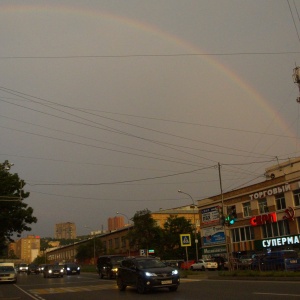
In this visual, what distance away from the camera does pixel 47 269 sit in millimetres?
47469

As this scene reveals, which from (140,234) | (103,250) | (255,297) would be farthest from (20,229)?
(103,250)

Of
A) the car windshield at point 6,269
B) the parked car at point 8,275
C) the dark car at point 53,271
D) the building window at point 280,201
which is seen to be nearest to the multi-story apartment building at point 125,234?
the building window at point 280,201

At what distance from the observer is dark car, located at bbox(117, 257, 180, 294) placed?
1854 cm

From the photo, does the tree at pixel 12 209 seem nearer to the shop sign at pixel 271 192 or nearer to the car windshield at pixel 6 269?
the car windshield at pixel 6 269

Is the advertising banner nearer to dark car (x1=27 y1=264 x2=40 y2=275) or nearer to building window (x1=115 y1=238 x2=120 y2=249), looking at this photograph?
dark car (x1=27 y1=264 x2=40 y2=275)

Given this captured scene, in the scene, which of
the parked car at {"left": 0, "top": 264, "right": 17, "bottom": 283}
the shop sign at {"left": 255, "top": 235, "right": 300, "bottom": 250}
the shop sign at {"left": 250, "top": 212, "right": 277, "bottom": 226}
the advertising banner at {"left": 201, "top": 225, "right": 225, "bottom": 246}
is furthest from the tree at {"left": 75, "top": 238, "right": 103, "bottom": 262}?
the parked car at {"left": 0, "top": 264, "right": 17, "bottom": 283}

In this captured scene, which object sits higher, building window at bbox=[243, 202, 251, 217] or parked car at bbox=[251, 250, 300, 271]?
building window at bbox=[243, 202, 251, 217]

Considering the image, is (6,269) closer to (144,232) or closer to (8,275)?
(8,275)

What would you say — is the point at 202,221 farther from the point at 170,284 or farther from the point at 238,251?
the point at 170,284

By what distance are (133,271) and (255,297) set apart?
7.07 m

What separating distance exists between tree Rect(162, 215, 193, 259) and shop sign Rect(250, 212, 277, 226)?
1776 centimetres

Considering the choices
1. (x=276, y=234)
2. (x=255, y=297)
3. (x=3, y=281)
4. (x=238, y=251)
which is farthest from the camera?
(x=238, y=251)

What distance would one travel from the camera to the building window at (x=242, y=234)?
60.7m

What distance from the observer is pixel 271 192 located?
187 ft
